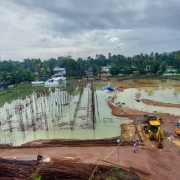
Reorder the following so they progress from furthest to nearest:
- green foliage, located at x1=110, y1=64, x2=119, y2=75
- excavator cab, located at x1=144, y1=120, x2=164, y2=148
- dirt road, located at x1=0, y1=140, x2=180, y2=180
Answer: green foliage, located at x1=110, y1=64, x2=119, y2=75 → excavator cab, located at x1=144, y1=120, x2=164, y2=148 → dirt road, located at x1=0, y1=140, x2=180, y2=180

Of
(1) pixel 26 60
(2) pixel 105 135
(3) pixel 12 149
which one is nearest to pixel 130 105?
(2) pixel 105 135

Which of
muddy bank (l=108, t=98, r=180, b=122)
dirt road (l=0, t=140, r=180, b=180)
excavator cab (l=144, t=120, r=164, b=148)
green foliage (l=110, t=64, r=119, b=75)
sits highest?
green foliage (l=110, t=64, r=119, b=75)

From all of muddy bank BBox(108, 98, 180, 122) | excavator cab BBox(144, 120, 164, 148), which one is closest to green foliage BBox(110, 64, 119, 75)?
muddy bank BBox(108, 98, 180, 122)

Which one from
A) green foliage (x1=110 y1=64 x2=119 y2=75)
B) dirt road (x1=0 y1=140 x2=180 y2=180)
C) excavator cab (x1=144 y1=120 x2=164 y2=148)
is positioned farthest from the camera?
green foliage (x1=110 y1=64 x2=119 y2=75)

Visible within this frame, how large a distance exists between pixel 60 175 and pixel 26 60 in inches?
4851

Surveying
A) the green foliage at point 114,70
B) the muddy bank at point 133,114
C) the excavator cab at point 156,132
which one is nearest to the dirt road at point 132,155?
the excavator cab at point 156,132

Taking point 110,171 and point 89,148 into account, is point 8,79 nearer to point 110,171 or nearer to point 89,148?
point 89,148

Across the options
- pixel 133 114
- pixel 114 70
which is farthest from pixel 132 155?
pixel 114 70

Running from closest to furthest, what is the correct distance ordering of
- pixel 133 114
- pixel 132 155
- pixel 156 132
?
pixel 132 155 → pixel 156 132 → pixel 133 114

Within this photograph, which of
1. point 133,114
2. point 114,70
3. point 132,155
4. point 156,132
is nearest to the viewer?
point 132,155

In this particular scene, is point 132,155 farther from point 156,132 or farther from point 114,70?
point 114,70

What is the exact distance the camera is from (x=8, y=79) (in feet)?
178

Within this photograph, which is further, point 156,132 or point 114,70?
point 114,70

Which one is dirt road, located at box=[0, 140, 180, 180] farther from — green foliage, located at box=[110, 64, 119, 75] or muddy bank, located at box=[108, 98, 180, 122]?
green foliage, located at box=[110, 64, 119, 75]
